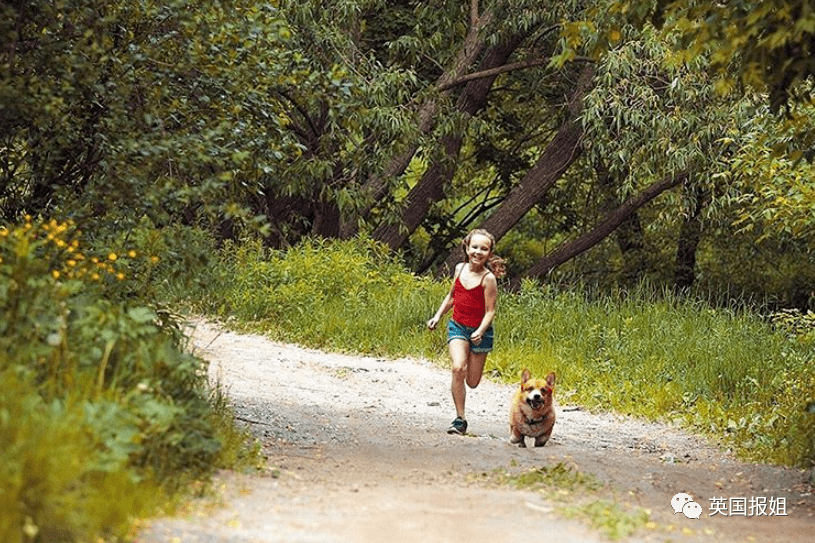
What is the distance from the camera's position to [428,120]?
61.0ft

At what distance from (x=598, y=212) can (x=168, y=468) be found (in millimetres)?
18328

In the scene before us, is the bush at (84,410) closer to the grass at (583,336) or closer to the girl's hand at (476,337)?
the girl's hand at (476,337)

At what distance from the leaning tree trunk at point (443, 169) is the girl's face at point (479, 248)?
9054mm

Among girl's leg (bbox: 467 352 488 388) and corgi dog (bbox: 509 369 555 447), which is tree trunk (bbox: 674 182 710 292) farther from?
corgi dog (bbox: 509 369 555 447)

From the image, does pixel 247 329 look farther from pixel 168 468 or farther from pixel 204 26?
pixel 168 468

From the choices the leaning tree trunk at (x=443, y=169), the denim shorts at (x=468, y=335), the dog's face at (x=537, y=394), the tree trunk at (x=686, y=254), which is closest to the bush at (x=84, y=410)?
the dog's face at (x=537, y=394)

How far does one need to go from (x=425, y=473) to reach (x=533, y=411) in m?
1.64

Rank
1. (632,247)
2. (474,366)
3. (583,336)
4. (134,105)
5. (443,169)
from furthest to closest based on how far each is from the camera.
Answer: (632,247)
(443,169)
(583,336)
(474,366)
(134,105)

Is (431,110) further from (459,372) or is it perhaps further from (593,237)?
(459,372)

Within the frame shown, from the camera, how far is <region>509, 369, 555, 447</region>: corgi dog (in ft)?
30.1

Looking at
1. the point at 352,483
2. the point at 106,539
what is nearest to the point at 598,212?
the point at 352,483

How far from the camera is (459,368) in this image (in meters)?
9.74

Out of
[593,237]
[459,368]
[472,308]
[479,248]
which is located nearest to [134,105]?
[479,248]

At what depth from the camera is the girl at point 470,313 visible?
9777mm
